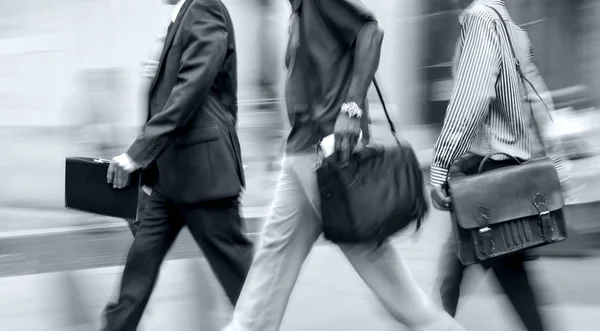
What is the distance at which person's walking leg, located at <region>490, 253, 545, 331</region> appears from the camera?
4227mm

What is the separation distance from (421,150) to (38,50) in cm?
438

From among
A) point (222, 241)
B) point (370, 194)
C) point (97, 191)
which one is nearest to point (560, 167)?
point (370, 194)

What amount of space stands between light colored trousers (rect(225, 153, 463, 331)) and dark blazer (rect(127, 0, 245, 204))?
1.44ft

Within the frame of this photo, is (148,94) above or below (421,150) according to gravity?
above

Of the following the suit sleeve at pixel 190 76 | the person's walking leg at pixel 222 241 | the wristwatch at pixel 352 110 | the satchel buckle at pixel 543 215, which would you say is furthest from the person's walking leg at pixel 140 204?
the satchel buckle at pixel 543 215

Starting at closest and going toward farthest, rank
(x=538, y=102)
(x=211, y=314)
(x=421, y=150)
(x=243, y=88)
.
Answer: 1. (x=538, y=102)
2. (x=211, y=314)
3. (x=421, y=150)
4. (x=243, y=88)

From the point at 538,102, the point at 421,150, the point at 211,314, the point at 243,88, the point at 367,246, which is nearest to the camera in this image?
the point at 367,246

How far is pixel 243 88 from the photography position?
12398mm

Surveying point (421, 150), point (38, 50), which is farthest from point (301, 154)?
point (38, 50)

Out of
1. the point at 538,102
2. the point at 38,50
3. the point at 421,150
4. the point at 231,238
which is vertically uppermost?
the point at 538,102

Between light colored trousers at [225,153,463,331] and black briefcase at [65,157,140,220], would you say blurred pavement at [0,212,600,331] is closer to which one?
light colored trousers at [225,153,463,331]

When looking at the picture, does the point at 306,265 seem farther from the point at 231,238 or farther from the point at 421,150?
the point at 421,150

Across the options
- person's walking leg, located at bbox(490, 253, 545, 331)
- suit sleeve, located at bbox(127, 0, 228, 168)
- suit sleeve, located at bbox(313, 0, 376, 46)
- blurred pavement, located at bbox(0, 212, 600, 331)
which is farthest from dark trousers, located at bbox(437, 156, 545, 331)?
suit sleeve, located at bbox(127, 0, 228, 168)

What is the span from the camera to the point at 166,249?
4.54m
